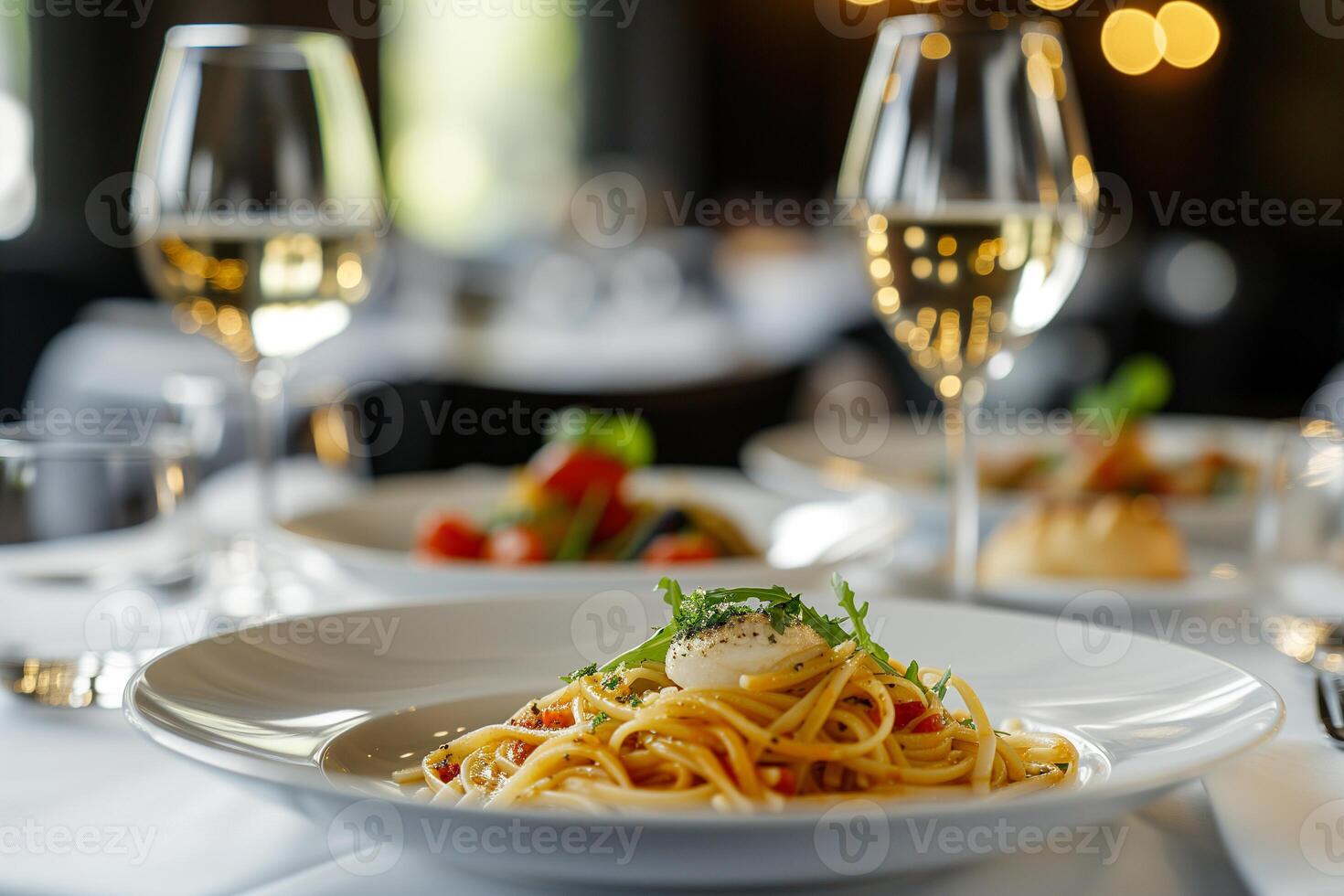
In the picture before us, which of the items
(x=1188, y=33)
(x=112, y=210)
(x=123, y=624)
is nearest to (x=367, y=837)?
(x=123, y=624)

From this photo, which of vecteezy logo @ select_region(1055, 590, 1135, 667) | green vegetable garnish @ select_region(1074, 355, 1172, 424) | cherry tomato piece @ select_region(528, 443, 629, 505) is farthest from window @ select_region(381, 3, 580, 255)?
vecteezy logo @ select_region(1055, 590, 1135, 667)

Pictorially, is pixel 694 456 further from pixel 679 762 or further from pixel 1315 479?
pixel 679 762

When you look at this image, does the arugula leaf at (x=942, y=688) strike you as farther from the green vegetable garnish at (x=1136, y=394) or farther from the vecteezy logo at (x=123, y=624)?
the green vegetable garnish at (x=1136, y=394)

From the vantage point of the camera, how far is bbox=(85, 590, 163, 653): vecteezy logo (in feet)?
3.62

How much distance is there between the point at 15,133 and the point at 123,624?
22.5 ft

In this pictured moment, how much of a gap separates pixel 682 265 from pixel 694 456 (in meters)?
6.91

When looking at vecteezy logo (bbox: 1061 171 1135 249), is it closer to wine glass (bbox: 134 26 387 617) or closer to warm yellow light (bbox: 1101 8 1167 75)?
warm yellow light (bbox: 1101 8 1167 75)

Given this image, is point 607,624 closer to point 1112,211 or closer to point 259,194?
point 259,194

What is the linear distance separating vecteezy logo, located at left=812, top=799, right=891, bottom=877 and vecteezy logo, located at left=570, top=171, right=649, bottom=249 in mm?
10083

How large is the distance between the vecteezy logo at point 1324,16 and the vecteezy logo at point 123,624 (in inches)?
377

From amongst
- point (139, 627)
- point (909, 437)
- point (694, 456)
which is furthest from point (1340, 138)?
point (139, 627)

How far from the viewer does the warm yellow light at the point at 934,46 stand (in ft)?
4.30

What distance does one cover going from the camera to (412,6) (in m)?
12.0

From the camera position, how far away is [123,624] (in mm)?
1130
